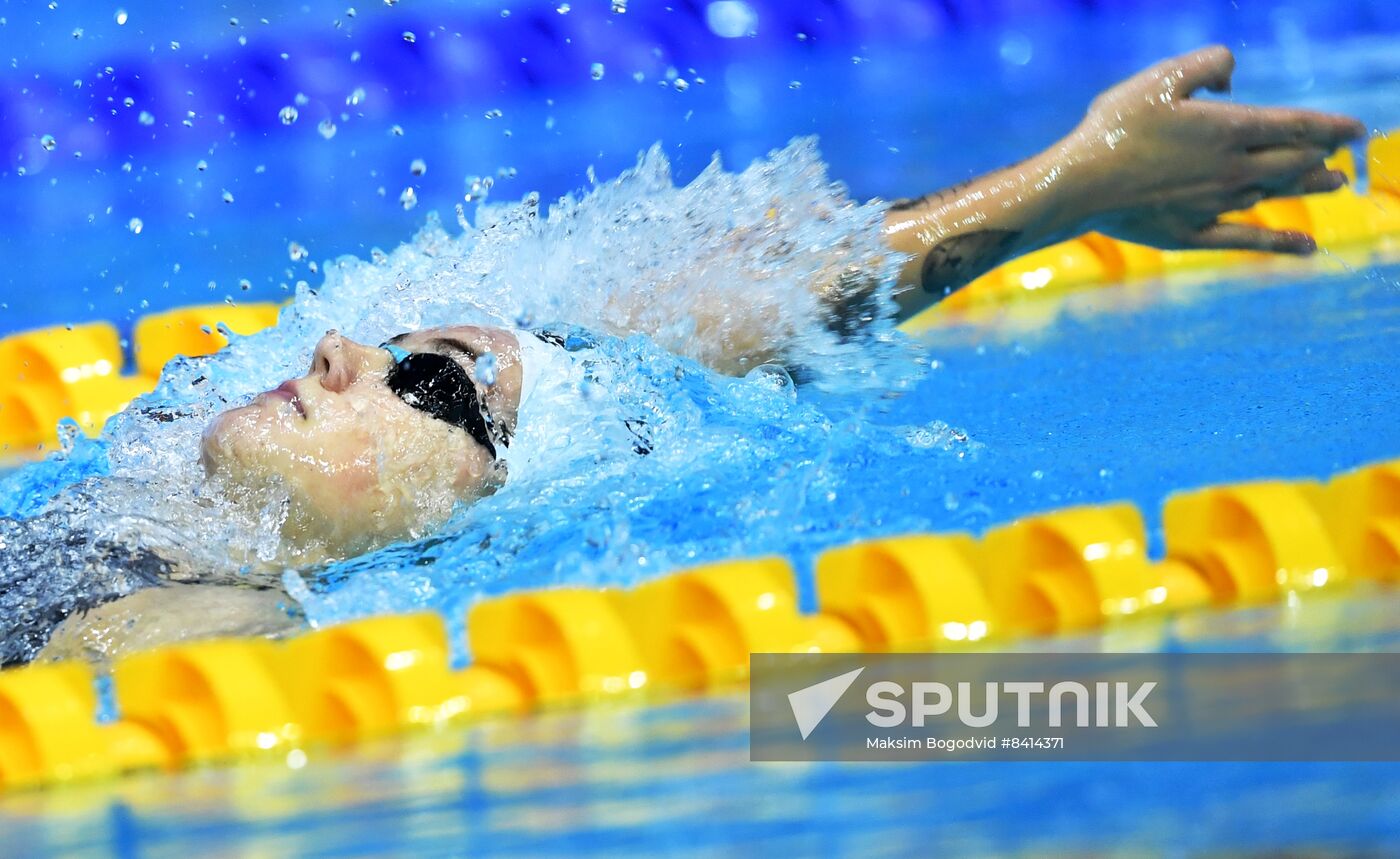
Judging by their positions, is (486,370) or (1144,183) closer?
(486,370)

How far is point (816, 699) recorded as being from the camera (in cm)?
183

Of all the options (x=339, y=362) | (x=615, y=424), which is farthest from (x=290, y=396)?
(x=615, y=424)

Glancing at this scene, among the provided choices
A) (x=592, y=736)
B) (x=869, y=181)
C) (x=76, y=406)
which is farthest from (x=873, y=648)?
(x=869, y=181)

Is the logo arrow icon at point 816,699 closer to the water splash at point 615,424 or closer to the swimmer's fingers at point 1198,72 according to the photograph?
the water splash at point 615,424

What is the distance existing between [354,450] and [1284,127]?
1.30 metres

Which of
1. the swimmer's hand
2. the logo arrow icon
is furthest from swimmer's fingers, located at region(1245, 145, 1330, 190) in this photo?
the logo arrow icon

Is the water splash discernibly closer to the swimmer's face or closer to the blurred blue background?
the swimmer's face

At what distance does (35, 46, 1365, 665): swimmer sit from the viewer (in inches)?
81.0

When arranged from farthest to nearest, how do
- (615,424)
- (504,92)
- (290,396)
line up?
(504,92) < (615,424) < (290,396)

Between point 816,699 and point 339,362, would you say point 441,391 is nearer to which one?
point 339,362

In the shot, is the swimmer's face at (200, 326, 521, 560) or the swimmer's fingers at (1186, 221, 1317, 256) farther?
the swimmer's fingers at (1186, 221, 1317, 256)

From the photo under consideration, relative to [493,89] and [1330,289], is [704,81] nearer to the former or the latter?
[493,89]

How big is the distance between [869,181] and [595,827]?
327 cm

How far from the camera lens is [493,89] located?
5.54m
